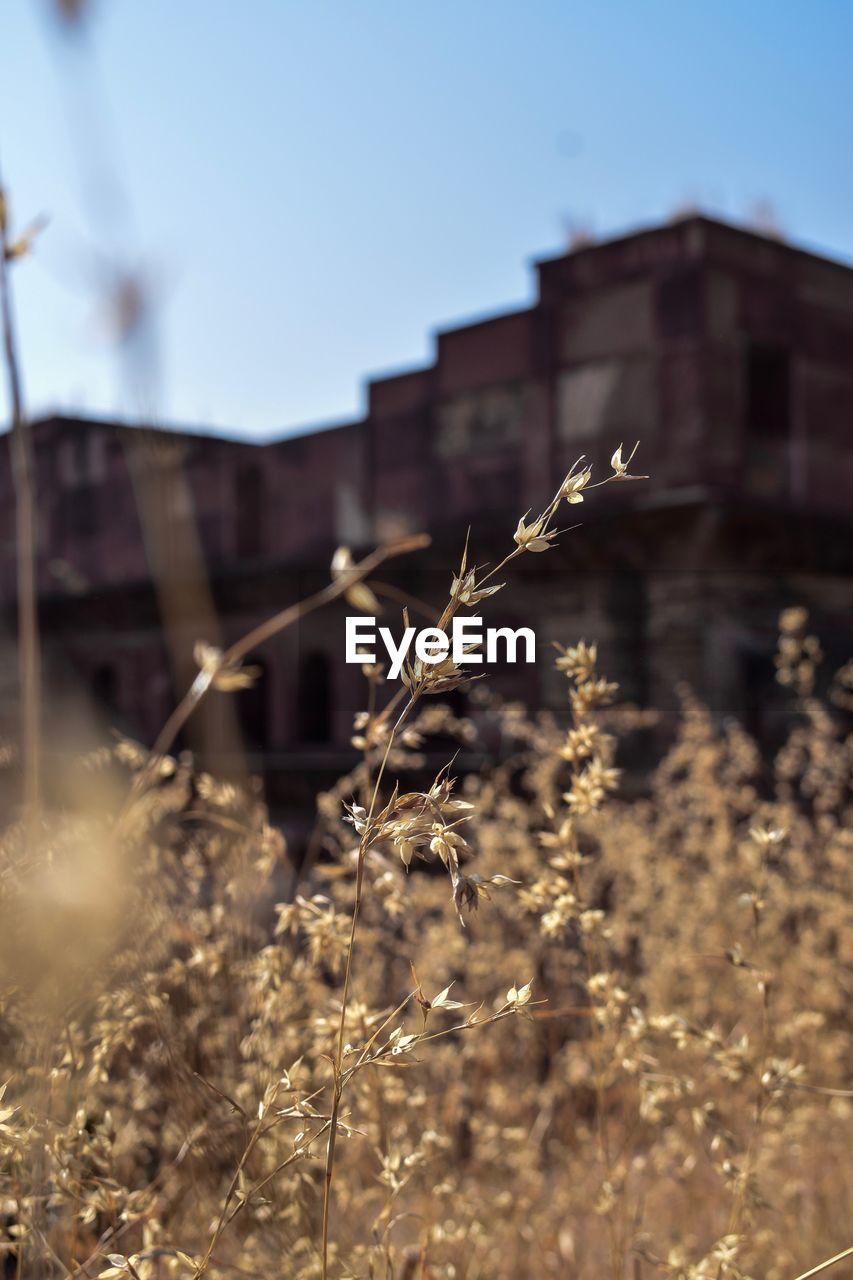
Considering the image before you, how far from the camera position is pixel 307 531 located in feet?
43.8

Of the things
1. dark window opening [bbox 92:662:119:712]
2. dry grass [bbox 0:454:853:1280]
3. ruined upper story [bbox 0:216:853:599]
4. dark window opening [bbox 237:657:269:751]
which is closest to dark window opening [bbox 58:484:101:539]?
dark window opening [bbox 92:662:119:712]

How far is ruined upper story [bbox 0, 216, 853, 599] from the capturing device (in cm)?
983

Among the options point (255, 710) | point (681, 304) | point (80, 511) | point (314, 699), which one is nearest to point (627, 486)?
point (681, 304)

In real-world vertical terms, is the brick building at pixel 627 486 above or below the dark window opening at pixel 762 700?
above

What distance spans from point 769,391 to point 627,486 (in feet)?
5.00

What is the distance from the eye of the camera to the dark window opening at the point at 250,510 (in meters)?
14.5

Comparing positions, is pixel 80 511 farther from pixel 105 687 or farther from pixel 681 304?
pixel 681 304

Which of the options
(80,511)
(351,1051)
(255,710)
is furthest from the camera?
(80,511)

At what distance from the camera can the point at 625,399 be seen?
10.1 metres

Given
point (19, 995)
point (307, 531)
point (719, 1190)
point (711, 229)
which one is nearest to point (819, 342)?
point (711, 229)

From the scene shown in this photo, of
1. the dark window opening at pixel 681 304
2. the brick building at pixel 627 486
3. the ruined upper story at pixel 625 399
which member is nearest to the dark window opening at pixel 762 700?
the brick building at pixel 627 486

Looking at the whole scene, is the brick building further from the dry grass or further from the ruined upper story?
the dry grass

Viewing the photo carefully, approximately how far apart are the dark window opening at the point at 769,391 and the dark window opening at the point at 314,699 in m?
5.06

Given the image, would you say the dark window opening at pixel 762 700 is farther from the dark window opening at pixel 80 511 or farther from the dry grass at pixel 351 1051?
the dark window opening at pixel 80 511
